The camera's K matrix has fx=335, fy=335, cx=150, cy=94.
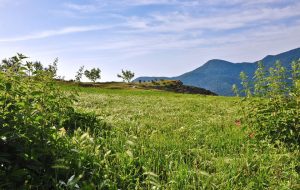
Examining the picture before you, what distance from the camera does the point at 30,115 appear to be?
548 centimetres

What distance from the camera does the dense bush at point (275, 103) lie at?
29.1 ft

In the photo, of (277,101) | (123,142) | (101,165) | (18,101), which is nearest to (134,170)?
(101,165)

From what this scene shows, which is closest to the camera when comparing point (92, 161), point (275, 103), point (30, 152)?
point (30, 152)

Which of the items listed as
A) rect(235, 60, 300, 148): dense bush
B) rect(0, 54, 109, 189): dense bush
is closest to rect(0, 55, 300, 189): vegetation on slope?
rect(0, 54, 109, 189): dense bush

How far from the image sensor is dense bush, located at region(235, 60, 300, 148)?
29.1 feet

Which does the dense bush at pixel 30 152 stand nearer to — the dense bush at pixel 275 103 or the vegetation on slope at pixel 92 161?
the vegetation on slope at pixel 92 161

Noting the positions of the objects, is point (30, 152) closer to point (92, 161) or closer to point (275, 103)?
point (92, 161)

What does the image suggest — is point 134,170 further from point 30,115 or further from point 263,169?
point 263,169

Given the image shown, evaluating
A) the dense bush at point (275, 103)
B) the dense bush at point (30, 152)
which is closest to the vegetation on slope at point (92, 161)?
the dense bush at point (30, 152)

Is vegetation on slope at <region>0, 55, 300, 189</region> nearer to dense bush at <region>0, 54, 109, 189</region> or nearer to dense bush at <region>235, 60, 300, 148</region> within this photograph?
dense bush at <region>0, 54, 109, 189</region>

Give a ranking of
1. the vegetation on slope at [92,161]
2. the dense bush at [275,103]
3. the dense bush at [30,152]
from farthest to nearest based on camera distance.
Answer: the dense bush at [275,103] → the vegetation on slope at [92,161] → the dense bush at [30,152]

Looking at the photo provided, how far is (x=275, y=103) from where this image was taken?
31.1 feet

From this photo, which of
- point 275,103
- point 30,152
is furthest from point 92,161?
point 275,103

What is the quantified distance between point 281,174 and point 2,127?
17.1 ft
